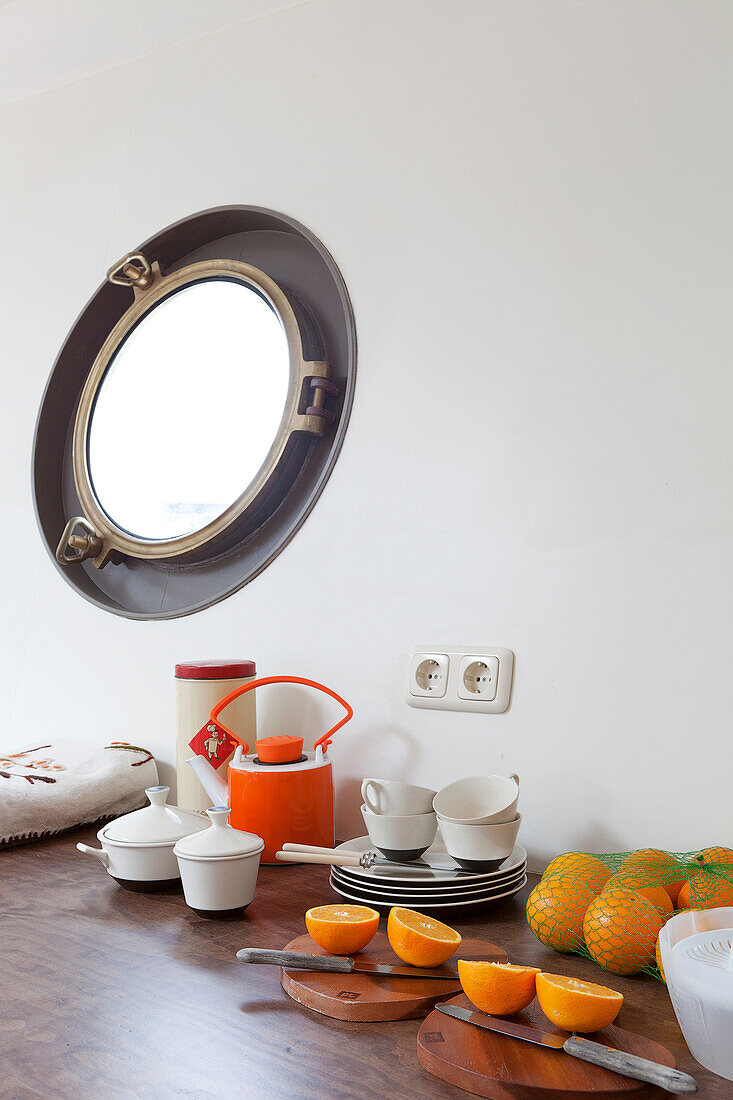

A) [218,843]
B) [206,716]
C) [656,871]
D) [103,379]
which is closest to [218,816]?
[218,843]

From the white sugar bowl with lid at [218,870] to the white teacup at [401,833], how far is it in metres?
0.14

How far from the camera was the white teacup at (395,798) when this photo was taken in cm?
101

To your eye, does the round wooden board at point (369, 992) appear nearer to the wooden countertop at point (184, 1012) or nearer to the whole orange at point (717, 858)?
the wooden countertop at point (184, 1012)

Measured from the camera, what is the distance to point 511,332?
1.20 m

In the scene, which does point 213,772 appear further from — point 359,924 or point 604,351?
point 604,351

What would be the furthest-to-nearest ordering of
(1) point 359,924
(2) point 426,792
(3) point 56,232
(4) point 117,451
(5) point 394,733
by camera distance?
(3) point 56,232 < (4) point 117,451 < (5) point 394,733 < (2) point 426,792 < (1) point 359,924

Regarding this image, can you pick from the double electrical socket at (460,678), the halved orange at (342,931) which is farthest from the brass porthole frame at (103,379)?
the halved orange at (342,931)

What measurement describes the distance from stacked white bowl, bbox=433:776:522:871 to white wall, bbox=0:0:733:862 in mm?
141

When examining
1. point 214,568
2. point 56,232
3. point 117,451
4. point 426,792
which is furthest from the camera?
point 56,232

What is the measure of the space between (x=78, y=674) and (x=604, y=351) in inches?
43.0

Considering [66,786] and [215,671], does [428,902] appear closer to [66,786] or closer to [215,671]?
[215,671]

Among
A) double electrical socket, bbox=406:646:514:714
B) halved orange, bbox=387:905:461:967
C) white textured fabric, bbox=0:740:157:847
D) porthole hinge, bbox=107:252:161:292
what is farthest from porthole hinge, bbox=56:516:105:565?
halved orange, bbox=387:905:461:967

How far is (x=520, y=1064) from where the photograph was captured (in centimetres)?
61

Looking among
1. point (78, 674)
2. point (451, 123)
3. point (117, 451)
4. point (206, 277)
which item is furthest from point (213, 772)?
point (451, 123)
